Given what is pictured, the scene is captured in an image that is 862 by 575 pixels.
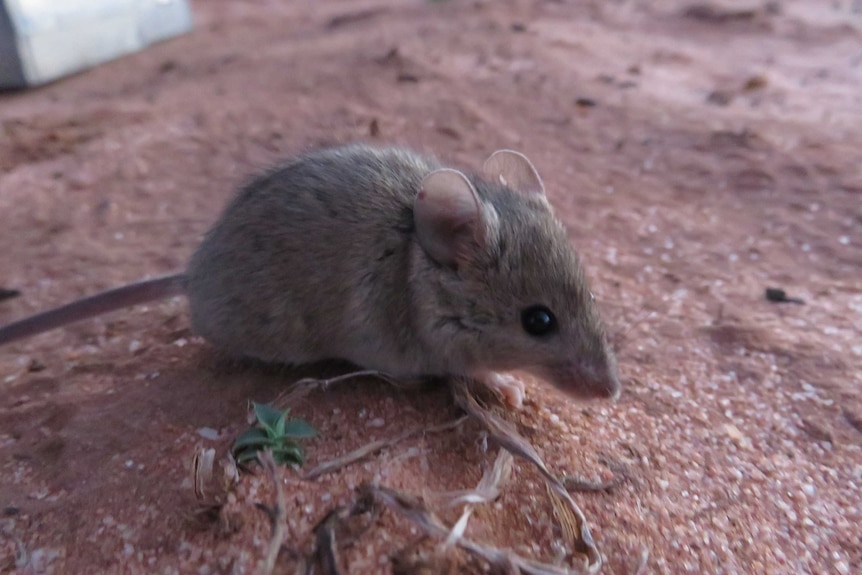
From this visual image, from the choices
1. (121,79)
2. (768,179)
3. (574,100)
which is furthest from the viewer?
(121,79)

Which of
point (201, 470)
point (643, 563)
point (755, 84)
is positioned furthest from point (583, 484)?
point (755, 84)

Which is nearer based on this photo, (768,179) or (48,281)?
(48,281)

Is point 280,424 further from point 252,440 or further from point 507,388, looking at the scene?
point 507,388

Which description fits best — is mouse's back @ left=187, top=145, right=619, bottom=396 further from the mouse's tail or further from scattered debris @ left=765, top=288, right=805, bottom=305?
scattered debris @ left=765, top=288, right=805, bottom=305

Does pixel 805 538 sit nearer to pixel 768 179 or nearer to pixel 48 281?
pixel 768 179

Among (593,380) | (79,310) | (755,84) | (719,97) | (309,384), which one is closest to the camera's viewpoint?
(593,380)

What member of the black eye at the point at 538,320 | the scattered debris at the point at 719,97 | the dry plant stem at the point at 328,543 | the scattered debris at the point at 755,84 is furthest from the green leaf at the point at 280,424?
the scattered debris at the point at 755,84

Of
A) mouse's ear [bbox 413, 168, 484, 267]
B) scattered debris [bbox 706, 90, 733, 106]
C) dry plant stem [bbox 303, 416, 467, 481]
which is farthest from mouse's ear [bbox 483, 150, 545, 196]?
scattered debris [bbox 706, 90, 733, 106]

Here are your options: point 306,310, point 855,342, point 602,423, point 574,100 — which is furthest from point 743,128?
point 306,310
